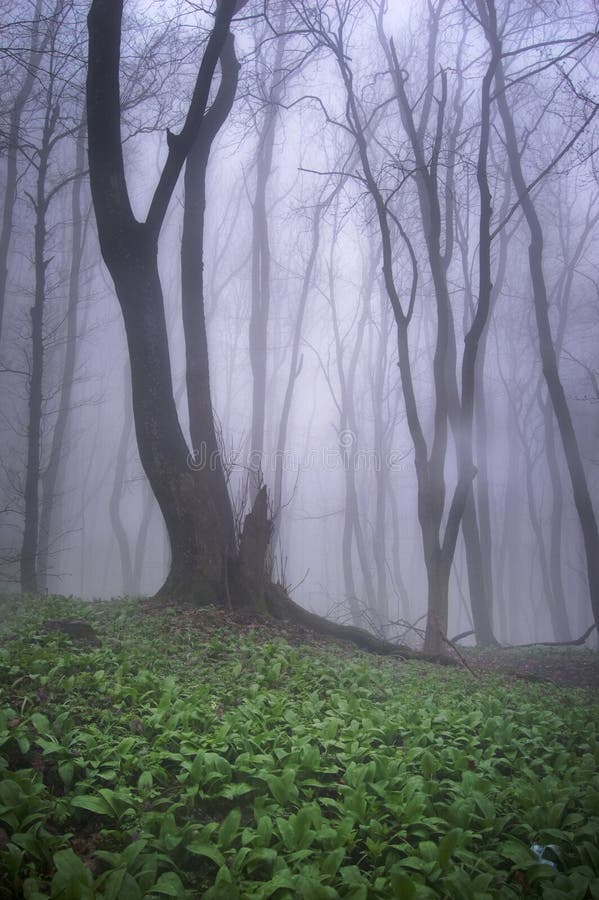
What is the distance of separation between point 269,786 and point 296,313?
754 inches

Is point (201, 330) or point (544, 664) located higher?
point (201, 330)

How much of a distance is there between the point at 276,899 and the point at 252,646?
9.49 feet

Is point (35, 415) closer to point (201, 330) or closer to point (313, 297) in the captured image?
point (201, 330)

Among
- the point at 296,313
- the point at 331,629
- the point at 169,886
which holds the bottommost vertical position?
the point at 169,886

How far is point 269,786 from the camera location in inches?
97.6

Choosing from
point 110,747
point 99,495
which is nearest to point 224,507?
point 110,747

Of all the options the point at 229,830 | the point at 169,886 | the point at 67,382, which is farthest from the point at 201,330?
the point at 67,382

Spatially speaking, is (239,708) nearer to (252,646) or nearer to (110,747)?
(110,747)

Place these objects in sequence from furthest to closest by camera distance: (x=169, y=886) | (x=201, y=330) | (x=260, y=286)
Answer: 1. (x=260, y=286)
2. (x=201, y=330)
3. (x=169, y=886)

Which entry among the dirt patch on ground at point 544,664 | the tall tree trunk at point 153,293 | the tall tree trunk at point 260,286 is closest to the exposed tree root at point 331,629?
the tall tree trunk at point 153,293

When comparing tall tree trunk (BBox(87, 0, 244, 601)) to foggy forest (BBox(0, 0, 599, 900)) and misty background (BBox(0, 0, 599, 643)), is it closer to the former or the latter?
foggy forest (BBox(0, 0, 599, 900))

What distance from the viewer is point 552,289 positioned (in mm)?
17828

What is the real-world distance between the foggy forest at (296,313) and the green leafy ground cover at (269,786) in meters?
0.04

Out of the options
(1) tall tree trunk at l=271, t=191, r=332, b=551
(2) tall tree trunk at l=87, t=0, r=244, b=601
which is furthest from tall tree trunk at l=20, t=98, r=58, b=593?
(1) tall tree trunk at l=271, t=191, r=332, b=551
